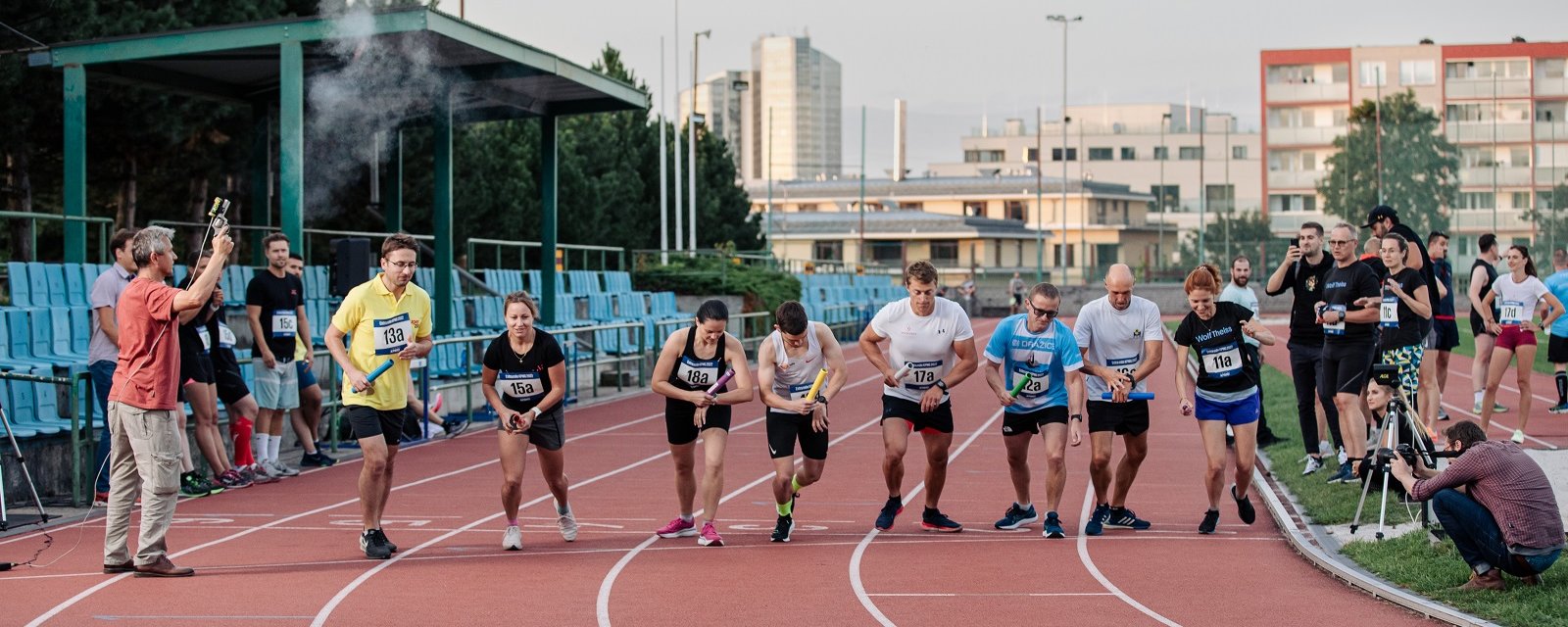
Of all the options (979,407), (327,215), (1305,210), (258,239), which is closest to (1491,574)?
(979,407)

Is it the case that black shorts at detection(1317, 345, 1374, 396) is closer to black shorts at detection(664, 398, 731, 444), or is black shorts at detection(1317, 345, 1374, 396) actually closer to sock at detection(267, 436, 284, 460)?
black shorts at detection(664, 398, 731, 444)

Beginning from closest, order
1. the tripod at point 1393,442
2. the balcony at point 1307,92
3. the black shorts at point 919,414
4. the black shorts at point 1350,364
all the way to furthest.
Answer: the tripod at point 1393,442
the black shorts at point 919,414
the black shorts at point 1350,364
the balcony at point 1307,92

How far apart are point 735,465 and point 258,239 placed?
11.0 meters

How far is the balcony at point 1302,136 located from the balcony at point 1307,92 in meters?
1.63

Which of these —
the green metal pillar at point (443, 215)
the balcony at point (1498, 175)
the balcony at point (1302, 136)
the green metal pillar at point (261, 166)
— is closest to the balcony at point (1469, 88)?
the balcony at point (1302, 136)

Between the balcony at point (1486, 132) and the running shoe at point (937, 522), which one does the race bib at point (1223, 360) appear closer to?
the running shoe at point (937, 522)

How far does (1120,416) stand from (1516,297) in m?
6.88

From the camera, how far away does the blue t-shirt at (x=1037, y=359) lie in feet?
33.2

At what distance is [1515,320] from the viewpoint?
15.0 metres

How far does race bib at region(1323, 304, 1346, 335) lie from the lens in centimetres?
1109

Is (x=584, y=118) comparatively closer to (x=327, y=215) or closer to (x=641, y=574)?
(x=327, y=215)

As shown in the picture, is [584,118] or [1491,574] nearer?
[1491,574]

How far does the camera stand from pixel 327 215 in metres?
28.8

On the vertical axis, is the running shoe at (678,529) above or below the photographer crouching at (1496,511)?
below
